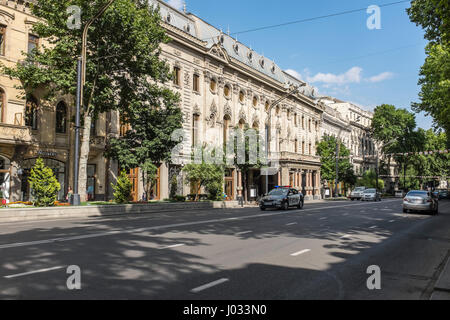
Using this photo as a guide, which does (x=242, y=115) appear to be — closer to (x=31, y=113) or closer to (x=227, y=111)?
(x=227, y=111)

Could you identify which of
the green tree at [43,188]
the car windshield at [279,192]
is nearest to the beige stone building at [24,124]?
the green tree at [43,188]

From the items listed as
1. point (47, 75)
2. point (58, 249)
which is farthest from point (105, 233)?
point (47, 75)

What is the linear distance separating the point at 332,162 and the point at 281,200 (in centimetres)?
3636

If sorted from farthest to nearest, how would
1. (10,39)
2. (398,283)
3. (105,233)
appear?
(10,39)
(105,233)
(398,283)

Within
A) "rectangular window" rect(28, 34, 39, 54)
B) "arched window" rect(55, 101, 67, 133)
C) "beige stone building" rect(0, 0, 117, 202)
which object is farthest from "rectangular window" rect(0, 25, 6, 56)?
"arched window" rect(55, 101, 67, 133)

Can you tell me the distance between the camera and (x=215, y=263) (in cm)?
795

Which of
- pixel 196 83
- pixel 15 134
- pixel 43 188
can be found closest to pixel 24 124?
pixel 15 134

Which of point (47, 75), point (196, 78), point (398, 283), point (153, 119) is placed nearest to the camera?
point (398, 283)

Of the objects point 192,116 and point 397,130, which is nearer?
point 192,116

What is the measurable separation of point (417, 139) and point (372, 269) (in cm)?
7629

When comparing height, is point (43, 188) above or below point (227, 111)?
below

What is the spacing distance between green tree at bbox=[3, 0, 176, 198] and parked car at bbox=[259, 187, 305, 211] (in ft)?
34.7

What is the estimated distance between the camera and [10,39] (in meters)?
25.0
